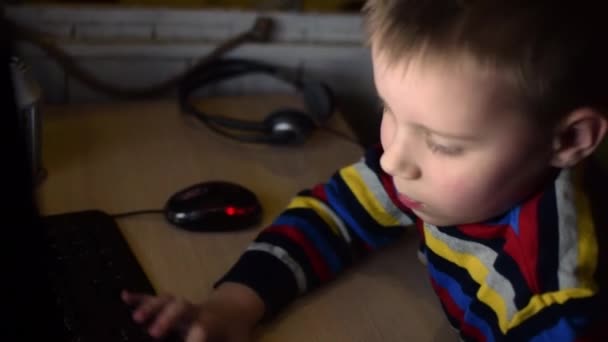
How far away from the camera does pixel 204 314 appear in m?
0.62

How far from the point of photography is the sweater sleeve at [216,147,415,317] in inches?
26.9

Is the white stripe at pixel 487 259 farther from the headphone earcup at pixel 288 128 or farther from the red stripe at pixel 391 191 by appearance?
the headphone earcup at pixel 288 128

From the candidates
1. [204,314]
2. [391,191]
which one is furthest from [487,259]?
[204,314]

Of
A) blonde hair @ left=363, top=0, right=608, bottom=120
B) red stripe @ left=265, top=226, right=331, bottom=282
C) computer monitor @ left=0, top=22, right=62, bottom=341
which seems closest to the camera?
computer monitor @ left=0, top=22, right=62, bottom=341

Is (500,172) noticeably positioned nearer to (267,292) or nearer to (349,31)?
(267,292)

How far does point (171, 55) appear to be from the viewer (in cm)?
97

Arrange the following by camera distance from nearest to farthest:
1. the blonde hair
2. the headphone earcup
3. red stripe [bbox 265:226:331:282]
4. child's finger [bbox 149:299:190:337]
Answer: the blonde hair
child's finger [bbox 149:299:190:337]
red stripe [bbox 265:226:331:282]
the headphone earcup

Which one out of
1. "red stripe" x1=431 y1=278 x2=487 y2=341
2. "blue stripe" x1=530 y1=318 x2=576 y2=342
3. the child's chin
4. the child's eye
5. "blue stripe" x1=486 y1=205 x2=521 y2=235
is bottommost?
"red stripe" x1=431 y1=278 x2=487 y2=341

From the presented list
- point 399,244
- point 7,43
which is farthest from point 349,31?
point 7,43

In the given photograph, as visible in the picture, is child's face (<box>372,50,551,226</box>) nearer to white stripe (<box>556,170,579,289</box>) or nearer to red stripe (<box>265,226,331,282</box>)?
white stripe (<box>556,170,579,289</box>)

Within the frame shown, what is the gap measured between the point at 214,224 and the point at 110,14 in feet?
1.21

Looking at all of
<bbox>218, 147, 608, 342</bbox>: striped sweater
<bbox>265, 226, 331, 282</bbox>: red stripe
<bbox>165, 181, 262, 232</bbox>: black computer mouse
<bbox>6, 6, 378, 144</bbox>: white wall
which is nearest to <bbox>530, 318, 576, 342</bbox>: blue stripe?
<bbox>218, 147, 608, 342</bbox>: striped sweater

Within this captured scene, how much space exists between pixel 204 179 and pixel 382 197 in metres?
0.21

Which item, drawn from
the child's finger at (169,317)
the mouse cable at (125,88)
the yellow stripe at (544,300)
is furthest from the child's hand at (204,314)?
the mouse cable at (125,88)
